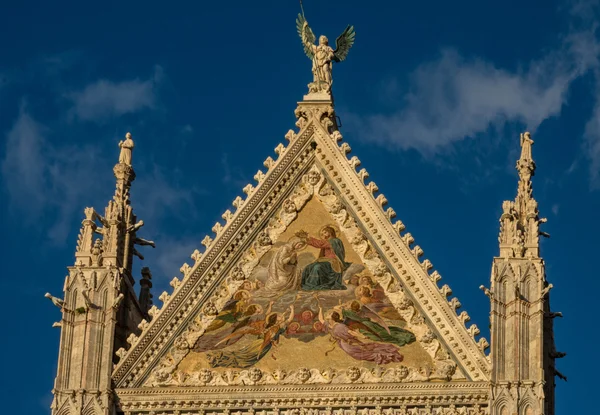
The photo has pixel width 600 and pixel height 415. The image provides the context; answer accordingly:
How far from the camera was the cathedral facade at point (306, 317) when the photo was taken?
29.7m

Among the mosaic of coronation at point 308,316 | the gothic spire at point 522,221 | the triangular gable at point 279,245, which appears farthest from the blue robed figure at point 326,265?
the gothic spire at point 522,221

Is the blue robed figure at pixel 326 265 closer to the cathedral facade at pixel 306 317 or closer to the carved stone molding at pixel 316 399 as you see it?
the cathedral facade at pixel 306 317

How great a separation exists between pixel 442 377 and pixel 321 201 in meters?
3.00

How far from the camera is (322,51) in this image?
107 ft

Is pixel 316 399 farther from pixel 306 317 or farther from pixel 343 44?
pixel 343 44

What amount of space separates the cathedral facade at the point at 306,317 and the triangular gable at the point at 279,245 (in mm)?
17

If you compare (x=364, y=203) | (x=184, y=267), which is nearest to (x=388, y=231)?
(x=364, y=203)

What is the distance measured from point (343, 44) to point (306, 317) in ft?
14.0

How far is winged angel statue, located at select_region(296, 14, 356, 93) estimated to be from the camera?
3238 cm

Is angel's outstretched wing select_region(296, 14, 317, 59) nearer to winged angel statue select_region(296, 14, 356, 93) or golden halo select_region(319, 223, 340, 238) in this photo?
winged angel statue select_region(296, 14, 356, 93)

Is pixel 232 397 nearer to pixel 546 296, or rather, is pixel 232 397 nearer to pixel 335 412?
pixel 335 412

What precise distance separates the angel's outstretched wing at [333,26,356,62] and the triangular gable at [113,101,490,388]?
1.00 m

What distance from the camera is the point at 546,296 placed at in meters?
30.5

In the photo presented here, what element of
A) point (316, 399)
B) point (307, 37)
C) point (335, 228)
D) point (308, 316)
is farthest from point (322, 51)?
point (316, 399)
